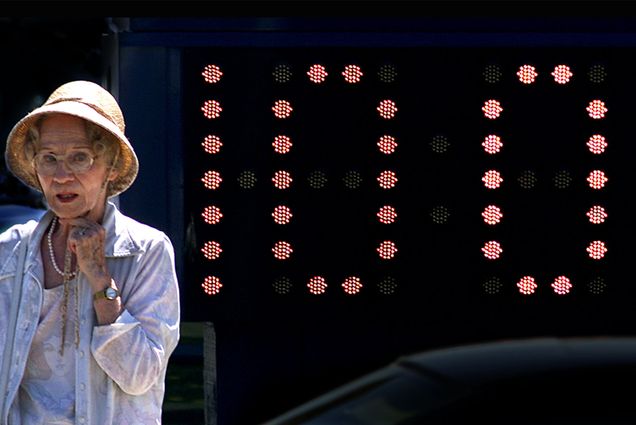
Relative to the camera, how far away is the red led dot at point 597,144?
21.4 ft

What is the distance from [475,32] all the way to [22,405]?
261cm

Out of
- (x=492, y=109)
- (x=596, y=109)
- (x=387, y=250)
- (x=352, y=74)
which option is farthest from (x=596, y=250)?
(x=352, y=74)

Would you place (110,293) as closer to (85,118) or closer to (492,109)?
(85,118)

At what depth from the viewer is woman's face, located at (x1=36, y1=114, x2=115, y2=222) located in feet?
14.8

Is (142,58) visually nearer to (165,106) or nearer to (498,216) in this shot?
(165,106)

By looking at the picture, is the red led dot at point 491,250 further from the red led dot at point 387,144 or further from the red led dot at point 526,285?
the red led dot at point 387,144

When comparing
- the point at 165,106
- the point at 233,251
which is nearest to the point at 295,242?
the point at 233,251

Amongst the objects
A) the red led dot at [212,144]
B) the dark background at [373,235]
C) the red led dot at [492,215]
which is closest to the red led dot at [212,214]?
the dark background at [373,235]

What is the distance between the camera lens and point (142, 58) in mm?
6477

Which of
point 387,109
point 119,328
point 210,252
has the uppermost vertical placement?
point 387,109

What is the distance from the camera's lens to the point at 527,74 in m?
6.48

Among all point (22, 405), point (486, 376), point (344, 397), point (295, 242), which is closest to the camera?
point (486, 376)

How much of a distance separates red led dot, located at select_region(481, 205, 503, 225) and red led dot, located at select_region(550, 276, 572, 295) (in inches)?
11.4

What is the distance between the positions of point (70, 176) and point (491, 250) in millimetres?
2272
